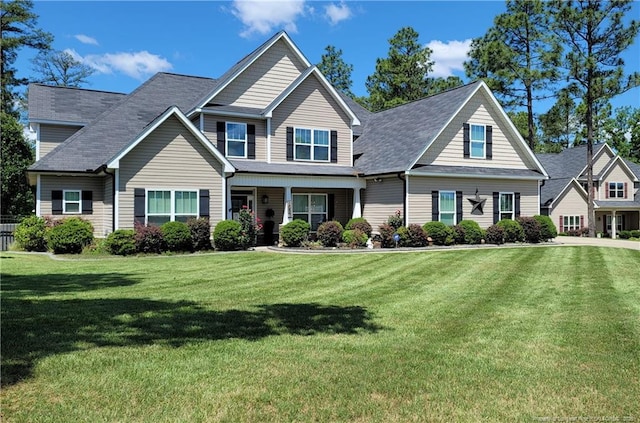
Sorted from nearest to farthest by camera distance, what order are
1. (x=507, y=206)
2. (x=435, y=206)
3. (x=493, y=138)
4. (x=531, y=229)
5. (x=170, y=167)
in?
(x=170, y=167), (x=435, y=206), (x=531, y=229), (x=493, y=138), (x=507, y=206)

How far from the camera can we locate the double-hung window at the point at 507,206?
24031 mm

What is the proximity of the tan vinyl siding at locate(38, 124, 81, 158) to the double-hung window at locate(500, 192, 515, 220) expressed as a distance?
69.5 ft

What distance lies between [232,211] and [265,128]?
13.5ft

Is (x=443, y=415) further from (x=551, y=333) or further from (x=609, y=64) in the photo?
(x=609, y=64)

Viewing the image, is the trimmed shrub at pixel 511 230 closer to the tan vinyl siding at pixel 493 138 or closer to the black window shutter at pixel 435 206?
the black window shutter at pixel 435 206

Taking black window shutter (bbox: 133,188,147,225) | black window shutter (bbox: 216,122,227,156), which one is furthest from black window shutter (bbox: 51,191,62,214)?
black window shutter (bbox: 216,122,227,156)

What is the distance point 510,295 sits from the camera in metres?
9.13

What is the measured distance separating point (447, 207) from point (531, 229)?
13.2 ft

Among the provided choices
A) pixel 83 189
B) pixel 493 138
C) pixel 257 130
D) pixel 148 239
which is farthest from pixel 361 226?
pixel 83 189

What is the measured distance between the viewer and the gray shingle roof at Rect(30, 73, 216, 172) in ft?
65.2

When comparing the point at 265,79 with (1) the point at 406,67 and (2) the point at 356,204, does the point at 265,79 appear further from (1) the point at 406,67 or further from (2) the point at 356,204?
(1) the point at 406,67

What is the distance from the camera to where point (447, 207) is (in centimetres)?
2262

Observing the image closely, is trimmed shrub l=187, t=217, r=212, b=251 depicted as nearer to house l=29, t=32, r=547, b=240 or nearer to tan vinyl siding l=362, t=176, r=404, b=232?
house l=29, t=32, r=547, b=240

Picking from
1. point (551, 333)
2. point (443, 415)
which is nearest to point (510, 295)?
point (551, 333)
